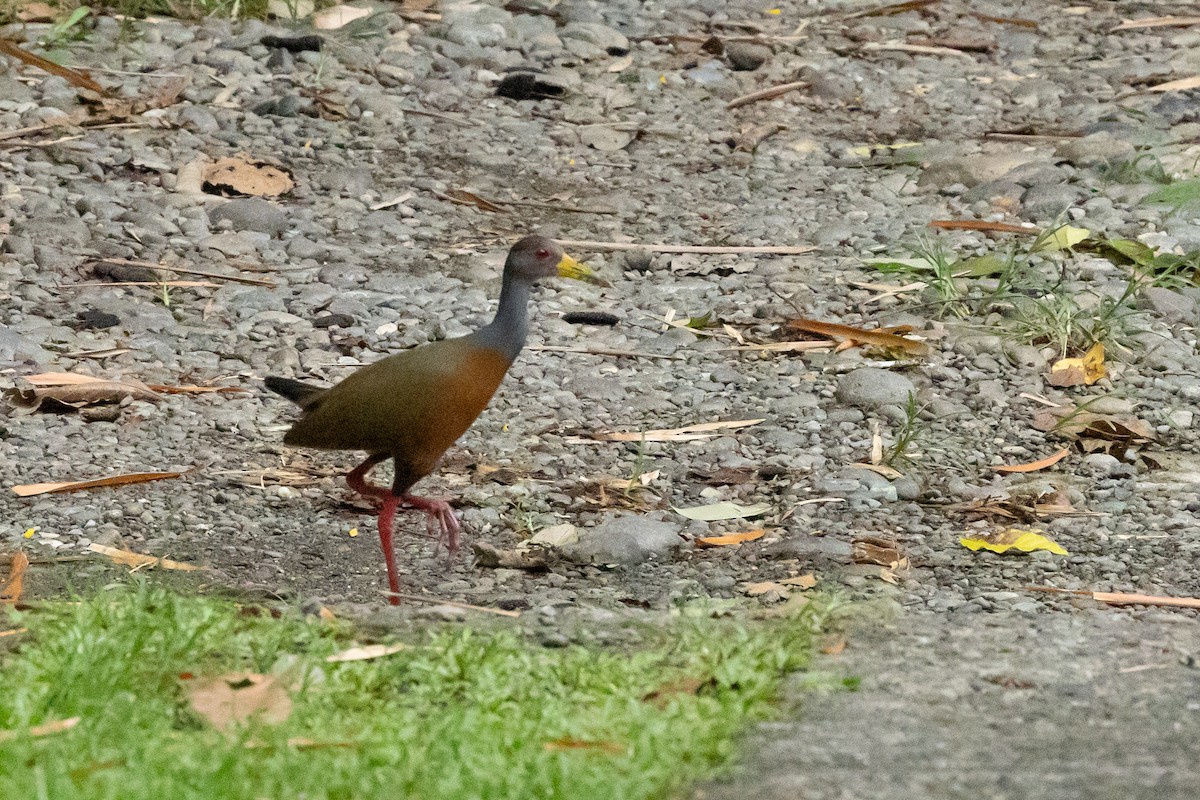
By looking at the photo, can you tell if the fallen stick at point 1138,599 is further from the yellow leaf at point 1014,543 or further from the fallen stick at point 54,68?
the fallen stick at point 54,68

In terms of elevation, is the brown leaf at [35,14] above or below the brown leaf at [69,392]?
above

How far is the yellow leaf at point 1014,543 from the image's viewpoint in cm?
488

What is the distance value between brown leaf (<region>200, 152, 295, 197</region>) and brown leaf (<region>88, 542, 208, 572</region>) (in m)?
3.22

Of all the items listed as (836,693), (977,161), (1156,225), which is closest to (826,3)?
(977,161)

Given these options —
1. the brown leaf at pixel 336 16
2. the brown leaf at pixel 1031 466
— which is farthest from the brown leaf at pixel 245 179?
the brown leaf at pixel 1031 466

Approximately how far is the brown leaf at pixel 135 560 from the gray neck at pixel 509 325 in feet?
3.46

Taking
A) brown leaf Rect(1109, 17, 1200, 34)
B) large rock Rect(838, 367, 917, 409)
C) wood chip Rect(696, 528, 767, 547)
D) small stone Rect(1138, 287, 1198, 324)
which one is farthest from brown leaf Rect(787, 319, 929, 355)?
brown leaf Rect(1109, 17, 1200, 34)

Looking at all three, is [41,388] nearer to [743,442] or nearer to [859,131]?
[743,442]

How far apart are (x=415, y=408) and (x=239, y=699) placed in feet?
4.36

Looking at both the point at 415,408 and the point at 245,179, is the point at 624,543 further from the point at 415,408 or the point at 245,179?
the point at 245,179

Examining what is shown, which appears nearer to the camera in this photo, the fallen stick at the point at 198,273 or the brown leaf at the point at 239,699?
the brown leaf at the point at 239,699

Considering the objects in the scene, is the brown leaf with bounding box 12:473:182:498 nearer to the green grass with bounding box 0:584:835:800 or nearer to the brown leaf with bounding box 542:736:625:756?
the green grass with bounding box 0:584:835:800

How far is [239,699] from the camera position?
3.59 meters

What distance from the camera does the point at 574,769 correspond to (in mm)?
3193
